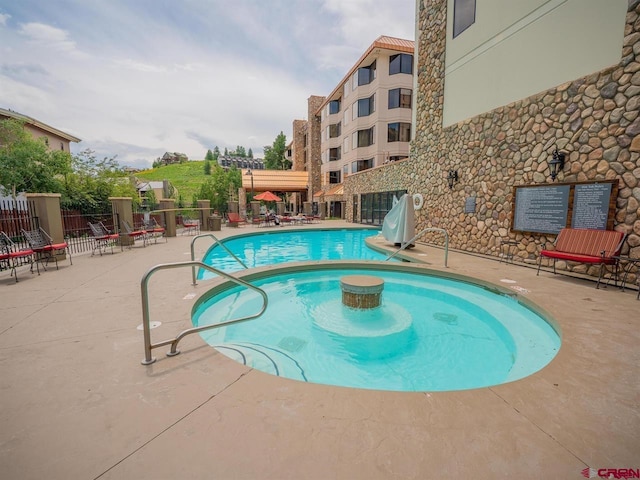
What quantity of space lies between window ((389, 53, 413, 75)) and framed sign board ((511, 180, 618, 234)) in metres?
21.1

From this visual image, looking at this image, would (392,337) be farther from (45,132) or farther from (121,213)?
(45,132)

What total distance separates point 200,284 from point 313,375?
3.21 meters

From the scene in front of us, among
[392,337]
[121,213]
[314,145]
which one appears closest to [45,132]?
[121,213]

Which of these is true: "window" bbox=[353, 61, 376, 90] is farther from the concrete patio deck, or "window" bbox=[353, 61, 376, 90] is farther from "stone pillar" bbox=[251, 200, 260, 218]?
the concrete patio deck

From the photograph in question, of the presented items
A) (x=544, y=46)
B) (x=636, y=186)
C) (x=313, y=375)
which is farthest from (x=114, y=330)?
(x=544, y=46)

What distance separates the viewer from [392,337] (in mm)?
5066

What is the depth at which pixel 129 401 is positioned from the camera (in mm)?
2367

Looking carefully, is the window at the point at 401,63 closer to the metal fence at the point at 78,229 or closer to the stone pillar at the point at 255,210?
the stone pillar at the point at 255,210

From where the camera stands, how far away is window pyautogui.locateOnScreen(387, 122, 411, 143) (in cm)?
2597

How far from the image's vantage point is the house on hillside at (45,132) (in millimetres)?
21562

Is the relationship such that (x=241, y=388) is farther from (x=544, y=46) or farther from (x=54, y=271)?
(x=544, y=46)

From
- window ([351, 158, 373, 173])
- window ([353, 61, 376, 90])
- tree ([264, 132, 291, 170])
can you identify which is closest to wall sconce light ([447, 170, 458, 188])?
window ([351, 158, 373, 173])

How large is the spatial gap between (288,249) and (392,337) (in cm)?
936

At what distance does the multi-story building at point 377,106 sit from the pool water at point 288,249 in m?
9.56
